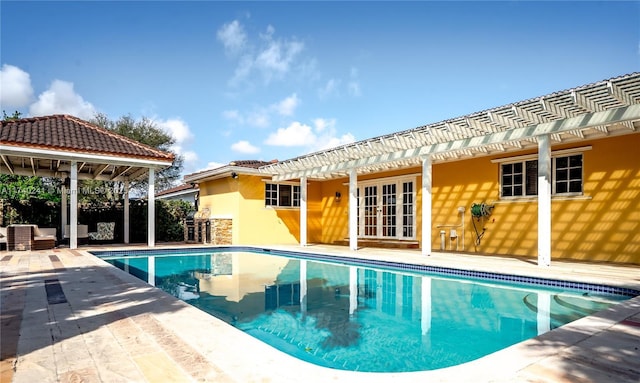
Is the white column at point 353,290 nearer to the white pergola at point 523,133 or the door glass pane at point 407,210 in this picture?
the white pergola at point 523,133

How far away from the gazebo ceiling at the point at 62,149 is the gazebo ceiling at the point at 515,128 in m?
5.56

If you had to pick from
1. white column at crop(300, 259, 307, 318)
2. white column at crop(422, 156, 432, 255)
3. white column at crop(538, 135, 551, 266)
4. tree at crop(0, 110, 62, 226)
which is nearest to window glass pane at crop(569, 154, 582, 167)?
white column at crop(538, 135, 551, 266)

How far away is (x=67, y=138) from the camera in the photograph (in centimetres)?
1162

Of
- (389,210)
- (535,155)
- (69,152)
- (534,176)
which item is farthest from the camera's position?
(389,210)

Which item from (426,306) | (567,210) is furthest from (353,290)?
(567,210)

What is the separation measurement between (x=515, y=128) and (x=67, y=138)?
488 inches

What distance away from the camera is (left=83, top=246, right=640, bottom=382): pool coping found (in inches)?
95.7

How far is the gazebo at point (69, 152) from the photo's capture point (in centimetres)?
1070

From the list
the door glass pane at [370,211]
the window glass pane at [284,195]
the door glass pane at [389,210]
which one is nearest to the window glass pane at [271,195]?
the window glass pane at [284,195]

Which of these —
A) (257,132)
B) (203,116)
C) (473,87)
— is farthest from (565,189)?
(257,132)

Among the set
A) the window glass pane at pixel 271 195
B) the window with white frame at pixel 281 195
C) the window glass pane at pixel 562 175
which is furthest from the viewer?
the window with white frame at pixel 281 195

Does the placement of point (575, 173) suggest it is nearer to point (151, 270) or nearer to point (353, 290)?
point (353, 290)

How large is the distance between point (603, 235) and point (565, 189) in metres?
1.34

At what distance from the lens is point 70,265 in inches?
314
